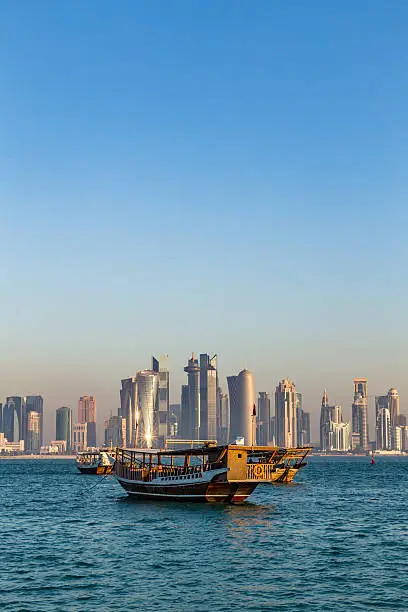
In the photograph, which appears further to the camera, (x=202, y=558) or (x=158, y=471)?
(x=158, y=471)

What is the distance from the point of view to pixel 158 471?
87.1 metres

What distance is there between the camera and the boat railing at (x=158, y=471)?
259 ft

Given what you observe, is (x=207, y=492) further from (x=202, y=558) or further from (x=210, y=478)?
(x=202, y=558)

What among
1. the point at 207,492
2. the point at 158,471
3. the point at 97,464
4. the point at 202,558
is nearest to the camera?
the point at 202,558

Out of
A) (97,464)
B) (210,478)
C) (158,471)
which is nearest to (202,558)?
(210,478)

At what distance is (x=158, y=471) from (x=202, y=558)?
38.6 m

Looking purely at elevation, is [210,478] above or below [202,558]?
above

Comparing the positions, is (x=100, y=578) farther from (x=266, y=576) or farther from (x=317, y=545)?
(x=317, y=545)

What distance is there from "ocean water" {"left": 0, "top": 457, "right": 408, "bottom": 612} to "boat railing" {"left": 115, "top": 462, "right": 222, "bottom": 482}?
3359mm

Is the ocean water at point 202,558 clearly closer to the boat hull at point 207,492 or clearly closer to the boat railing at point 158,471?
the boat hull at point 207,492

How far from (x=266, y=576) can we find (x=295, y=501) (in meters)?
52.4

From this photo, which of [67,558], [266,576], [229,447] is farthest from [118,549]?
[229,447]

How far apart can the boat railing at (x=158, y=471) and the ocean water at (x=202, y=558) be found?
3359mm

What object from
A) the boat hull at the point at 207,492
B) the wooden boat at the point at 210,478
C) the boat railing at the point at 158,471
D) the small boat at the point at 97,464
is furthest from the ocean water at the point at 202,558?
the small boat at the point at 97,464
